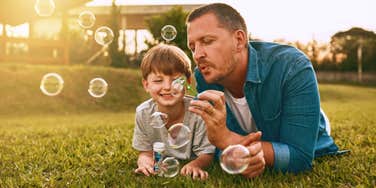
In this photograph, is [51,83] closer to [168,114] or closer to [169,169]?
[168,114]

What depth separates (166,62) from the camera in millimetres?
3477

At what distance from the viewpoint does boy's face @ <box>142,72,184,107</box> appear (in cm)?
339

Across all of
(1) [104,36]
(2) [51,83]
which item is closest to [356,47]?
(1) [104,36]

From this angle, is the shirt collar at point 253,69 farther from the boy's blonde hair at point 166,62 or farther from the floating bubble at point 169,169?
the floating bubble at point 169,169

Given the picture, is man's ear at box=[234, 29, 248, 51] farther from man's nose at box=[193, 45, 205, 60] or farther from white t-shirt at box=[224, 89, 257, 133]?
white t-shirt at box=[224, 89, 257, 133]

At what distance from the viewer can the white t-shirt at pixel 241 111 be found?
3.46 meters

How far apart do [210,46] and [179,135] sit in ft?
2.72

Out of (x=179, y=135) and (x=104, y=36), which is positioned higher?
(x=104, y=36)

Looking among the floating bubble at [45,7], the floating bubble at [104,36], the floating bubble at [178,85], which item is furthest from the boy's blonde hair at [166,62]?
the floating bubble at [45,7]

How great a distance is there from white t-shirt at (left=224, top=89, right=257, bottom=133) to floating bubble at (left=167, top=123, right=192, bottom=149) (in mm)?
379

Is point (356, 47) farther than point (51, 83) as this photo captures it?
Yes

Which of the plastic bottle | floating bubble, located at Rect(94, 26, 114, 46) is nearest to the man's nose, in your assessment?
the plastic bottle

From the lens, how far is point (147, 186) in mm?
3014

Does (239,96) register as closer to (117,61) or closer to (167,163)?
(167,163)
